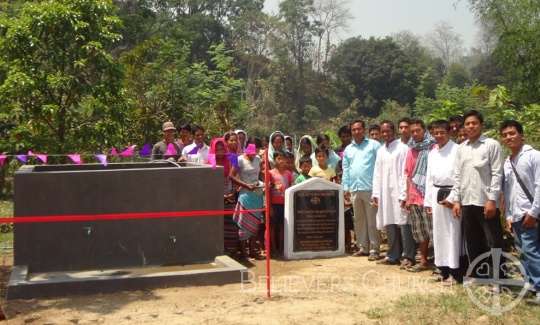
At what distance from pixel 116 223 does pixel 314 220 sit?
2.88 m

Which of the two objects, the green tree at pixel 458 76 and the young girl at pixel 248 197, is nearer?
the young girl at pixel 248 197

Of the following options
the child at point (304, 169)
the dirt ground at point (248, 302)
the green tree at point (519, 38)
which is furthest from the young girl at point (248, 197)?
the green tree at point (519, 38)

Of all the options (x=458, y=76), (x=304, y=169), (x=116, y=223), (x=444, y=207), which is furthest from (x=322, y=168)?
(x=458, y=76)

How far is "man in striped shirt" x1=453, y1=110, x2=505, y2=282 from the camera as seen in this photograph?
248 inches

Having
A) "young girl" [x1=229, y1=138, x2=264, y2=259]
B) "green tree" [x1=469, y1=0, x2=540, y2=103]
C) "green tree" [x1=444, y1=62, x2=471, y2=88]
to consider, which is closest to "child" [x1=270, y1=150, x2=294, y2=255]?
"young girl" [x1=229, y1=138, x2=264, y2=259]

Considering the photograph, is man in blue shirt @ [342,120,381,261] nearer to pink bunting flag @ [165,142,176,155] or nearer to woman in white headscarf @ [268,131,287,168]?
woman in white headscarf @ [268,131,287,168]

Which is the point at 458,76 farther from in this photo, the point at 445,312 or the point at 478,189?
the point at 445,312

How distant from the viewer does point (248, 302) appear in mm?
6234

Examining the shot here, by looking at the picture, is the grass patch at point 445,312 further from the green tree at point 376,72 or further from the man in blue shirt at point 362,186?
the green tree at point 376,72

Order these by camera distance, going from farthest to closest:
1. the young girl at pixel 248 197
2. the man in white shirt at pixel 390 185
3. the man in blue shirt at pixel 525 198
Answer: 1. the young girl at pixel 248 197
2. the man in white shirt at pixel 390 185
3. the man in blue shirt at pixel 525 198

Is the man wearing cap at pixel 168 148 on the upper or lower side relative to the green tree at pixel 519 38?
lower
